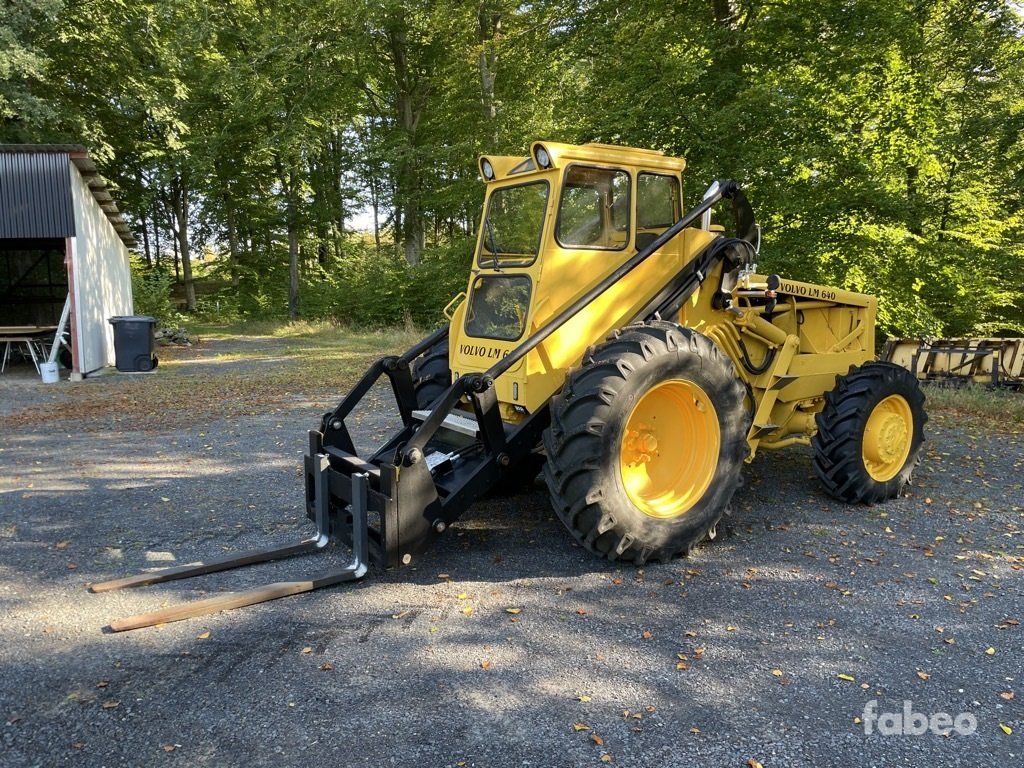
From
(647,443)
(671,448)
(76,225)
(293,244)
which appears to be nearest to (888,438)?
(671,448)

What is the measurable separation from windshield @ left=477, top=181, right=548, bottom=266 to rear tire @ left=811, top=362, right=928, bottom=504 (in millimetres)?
2781

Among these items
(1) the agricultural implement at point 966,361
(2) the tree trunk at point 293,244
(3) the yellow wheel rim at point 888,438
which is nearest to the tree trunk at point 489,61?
(2) the tree trunk at point 293,244

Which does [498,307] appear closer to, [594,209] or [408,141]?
[594,209]

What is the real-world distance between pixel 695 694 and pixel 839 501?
3.25 meters

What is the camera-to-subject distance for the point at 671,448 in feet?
15.9

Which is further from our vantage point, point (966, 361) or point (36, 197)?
point (36, 197)

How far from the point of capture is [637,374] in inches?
166

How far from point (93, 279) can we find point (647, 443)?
574 inches

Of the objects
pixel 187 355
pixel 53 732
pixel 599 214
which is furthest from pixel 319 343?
pixel 53 732

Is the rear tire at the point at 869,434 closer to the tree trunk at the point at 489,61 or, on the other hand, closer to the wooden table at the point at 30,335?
the wooden table at the point at 30,335

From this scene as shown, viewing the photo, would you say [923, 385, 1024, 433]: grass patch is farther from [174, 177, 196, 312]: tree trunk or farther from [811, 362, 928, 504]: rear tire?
[174, 177, 196, 312]: tree trunk

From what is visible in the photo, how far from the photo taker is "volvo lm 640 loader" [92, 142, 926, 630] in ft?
13.7

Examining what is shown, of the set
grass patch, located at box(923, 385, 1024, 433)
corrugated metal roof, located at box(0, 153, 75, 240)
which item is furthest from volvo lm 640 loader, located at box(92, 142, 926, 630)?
corrugated metal roof, located at box(0, 153, 75, 240)

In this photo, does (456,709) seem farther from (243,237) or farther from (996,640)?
(243,237)
